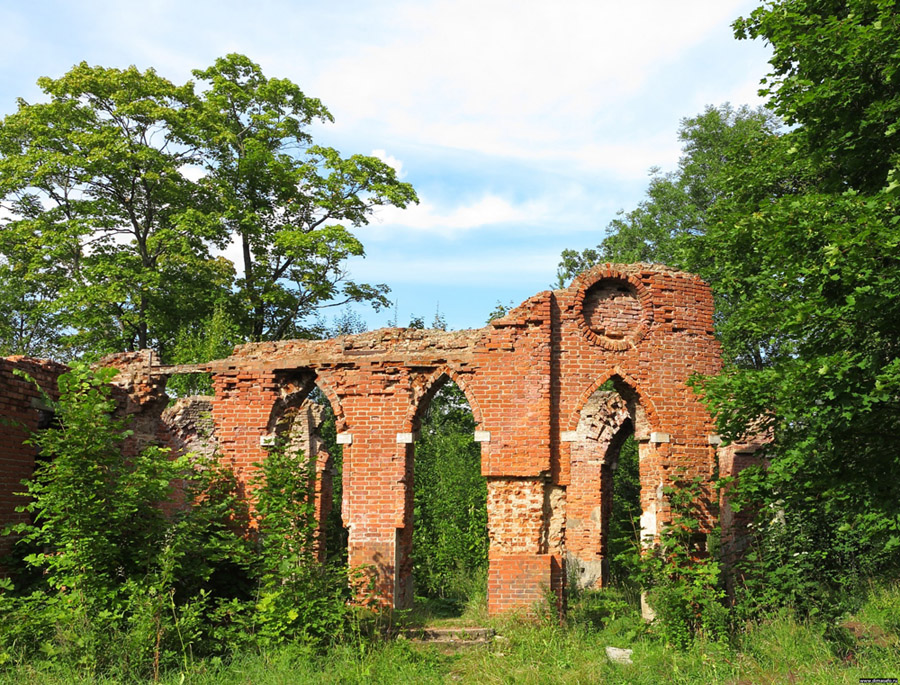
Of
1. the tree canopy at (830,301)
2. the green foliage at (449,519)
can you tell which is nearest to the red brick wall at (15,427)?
the green foliage at (449,519)

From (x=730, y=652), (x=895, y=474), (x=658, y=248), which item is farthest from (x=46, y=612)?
(x=658, y=248)

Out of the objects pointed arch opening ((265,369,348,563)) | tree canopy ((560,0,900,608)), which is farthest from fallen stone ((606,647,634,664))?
pointed arch opening ((265,369,348,563))

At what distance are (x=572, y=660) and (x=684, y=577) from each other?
235 centimetres

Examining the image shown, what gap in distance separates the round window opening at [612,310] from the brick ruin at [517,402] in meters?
0.02

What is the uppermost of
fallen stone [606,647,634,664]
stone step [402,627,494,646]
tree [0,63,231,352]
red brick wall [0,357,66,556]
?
tree [0,63,231,352]

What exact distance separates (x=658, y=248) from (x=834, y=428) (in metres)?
15.5

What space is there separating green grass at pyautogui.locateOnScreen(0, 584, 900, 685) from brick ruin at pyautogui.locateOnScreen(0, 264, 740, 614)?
1311 millimetres

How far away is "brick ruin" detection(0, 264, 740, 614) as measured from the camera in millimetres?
11141

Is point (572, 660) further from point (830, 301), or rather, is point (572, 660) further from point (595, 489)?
point (595, 489)

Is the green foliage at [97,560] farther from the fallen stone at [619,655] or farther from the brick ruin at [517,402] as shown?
the fallen stone at [619,655]

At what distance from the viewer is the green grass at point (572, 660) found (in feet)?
26.5

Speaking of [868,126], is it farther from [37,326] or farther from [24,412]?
[37,326]

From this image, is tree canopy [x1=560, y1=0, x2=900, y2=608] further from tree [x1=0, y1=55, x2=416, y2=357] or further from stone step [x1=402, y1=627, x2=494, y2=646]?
tree [x1=0, y1=55, x2=416, y2=357]

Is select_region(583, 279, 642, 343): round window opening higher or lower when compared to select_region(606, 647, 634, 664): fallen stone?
higher
